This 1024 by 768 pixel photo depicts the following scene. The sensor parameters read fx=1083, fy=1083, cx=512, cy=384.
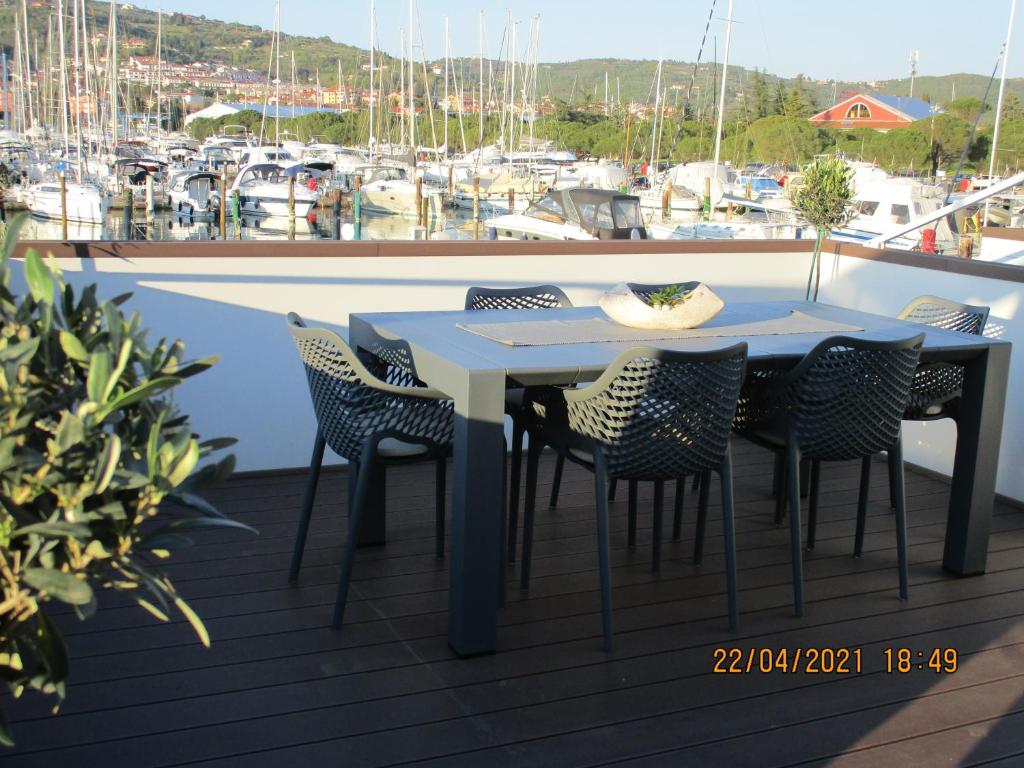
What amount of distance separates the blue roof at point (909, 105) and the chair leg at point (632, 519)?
207ft

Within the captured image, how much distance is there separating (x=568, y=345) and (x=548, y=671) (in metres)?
1.00

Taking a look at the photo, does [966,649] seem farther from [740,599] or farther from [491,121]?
[491,121]

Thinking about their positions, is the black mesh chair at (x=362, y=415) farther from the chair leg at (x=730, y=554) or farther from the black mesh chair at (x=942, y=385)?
the black mesh chair at (x=942, y=385)

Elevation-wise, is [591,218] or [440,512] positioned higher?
[591,218]

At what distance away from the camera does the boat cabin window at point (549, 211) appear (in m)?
12.9

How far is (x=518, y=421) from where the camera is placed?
3.52 meters

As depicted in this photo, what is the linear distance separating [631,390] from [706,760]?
0.99m

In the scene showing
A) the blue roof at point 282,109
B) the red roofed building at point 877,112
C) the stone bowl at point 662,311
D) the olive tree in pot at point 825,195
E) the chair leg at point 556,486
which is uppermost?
the red roofed building at point 877,112

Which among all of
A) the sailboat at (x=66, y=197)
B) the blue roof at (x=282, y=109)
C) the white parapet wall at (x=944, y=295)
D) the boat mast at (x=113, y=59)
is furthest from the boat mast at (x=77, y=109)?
the white parapet wall at (x=944, y=295)

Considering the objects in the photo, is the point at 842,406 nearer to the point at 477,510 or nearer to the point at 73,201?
the point at 477,510

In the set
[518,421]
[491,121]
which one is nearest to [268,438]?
[518,421]

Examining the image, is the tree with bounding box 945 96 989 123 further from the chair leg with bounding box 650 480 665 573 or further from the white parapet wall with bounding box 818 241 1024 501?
the chair leg with bounding box 650 480 665 573

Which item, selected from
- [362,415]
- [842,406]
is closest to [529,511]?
[362,415]

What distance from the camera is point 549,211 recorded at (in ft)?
42.8
